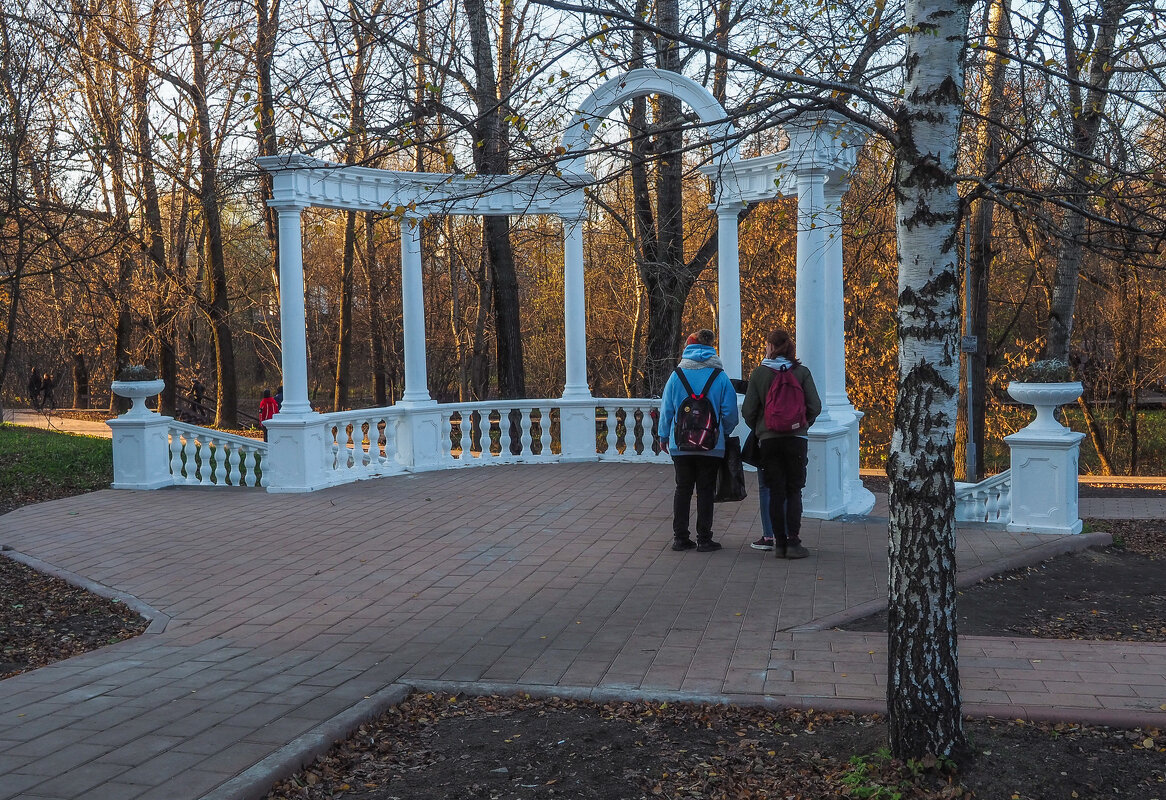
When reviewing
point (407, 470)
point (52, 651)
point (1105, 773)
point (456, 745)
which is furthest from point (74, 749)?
point (407, 470)

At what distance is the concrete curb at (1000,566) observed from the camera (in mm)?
6352

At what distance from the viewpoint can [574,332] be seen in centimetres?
1434

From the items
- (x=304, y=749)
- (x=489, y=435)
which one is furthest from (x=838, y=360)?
(x=304, y=749)

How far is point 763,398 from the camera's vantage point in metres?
8.26

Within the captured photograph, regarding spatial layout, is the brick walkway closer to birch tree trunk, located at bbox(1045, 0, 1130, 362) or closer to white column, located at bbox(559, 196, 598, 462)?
birch tree trunk, located at bbox(1045, 0, 1130, 362)

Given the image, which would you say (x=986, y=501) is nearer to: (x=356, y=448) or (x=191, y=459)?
(x=356, y=448)

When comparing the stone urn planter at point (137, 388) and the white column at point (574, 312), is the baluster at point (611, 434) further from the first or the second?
the stone urn planter at point (137, 388)

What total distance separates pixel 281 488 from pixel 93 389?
3682 centimetres

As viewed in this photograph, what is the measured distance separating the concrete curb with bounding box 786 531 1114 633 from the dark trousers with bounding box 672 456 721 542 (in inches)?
75.2

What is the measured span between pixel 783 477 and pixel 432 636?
338 cm

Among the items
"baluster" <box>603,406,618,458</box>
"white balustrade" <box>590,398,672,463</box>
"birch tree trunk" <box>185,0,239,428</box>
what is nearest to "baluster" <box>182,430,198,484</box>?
"white balustrade" <box>590,398,672,463</box>

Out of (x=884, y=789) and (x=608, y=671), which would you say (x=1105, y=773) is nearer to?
(x=884, y=789)

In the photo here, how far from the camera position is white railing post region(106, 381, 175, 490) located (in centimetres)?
1294

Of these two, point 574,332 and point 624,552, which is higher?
point 574,332
